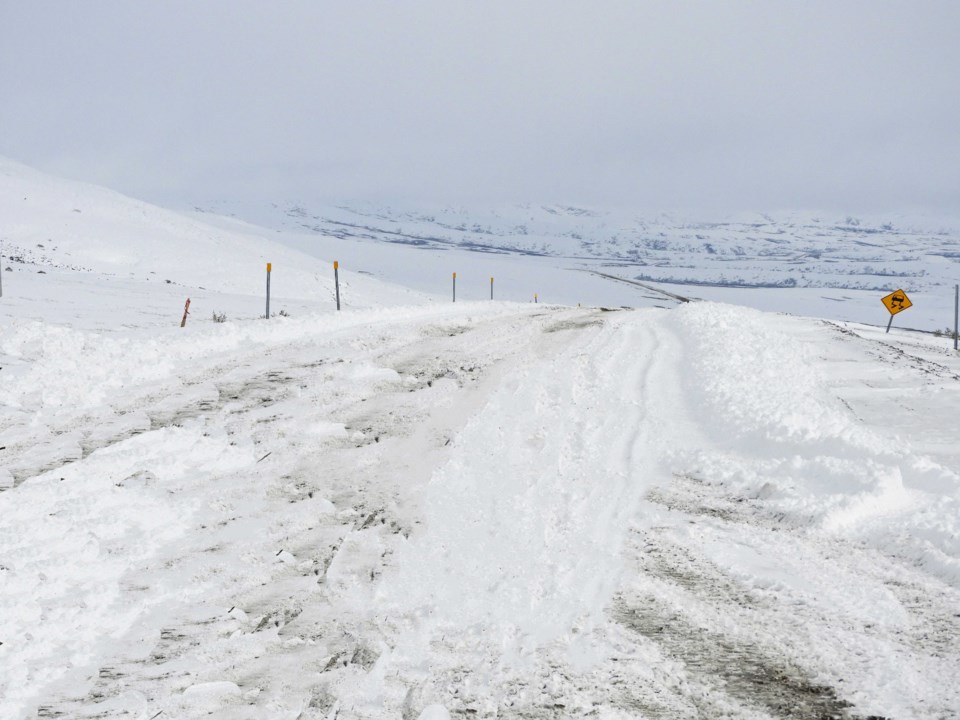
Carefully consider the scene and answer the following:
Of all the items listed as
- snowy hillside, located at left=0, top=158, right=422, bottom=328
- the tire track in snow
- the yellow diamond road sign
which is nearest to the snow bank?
the tire track in snow

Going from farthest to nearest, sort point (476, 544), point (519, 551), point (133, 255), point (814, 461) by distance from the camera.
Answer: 1. point (133, 255)
2. point (814, 461)
3. point (476, 544)
4. point (519, 551)

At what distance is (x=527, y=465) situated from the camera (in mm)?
6348

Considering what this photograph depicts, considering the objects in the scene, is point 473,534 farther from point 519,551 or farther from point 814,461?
point 814,461

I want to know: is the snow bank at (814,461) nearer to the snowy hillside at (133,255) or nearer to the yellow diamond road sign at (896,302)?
the snowy hillside at (133,255)

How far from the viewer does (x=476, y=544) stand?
15.7 ft

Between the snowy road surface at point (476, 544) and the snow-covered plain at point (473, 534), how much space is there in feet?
0.07

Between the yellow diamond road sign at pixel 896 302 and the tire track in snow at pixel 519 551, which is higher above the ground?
the yellow diamond road sign at pixel 896 302

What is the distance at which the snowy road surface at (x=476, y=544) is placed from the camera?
10.9 ft

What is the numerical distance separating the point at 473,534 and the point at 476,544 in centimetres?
18

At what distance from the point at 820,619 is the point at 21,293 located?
18.8 meters

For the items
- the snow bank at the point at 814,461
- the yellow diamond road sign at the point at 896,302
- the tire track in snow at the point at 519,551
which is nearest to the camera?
the tire track in snow at the point at 519,551

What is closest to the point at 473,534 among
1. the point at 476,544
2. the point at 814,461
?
the point at 476,544

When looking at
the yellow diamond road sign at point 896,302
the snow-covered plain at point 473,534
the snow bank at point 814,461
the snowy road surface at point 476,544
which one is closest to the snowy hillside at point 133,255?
the snow-covered plain at point 473,534

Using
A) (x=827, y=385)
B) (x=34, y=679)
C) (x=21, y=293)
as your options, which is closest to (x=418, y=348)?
(x=827, y=385)
